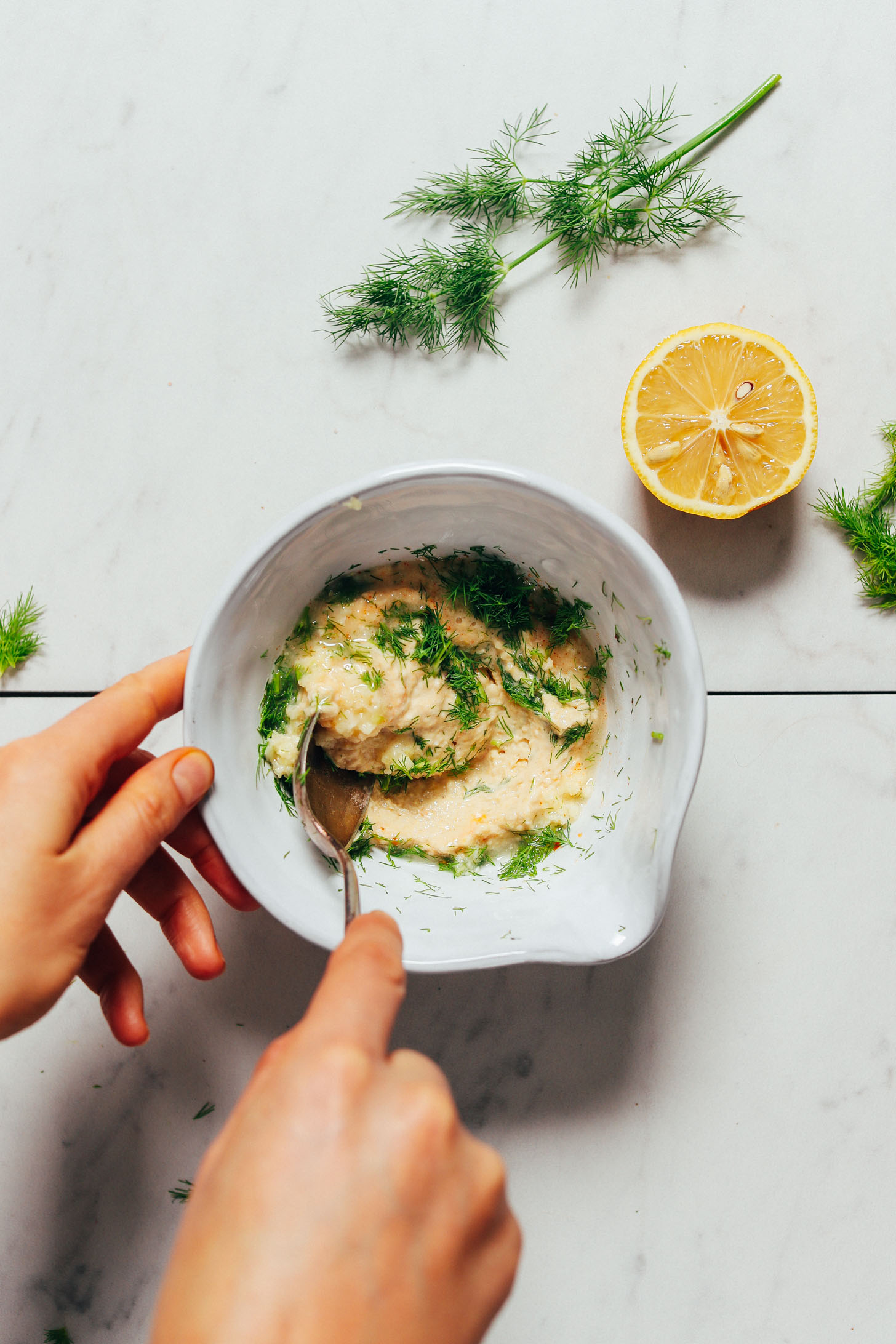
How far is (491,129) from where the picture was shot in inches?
55.9

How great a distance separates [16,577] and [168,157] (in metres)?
0.72

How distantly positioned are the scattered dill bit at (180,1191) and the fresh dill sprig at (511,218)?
1.36m

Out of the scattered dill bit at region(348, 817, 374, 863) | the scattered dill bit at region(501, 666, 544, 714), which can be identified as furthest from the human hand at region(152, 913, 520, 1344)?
the scattered dill bit at region(501, 666, 544, 714)

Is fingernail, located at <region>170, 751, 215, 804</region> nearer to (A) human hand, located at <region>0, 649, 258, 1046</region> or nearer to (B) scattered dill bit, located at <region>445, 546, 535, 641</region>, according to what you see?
(A) human hand, located at <region>0, 649, 258, 1046</region>

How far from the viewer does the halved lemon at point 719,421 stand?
1341mm

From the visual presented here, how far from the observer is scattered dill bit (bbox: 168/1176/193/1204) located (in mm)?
1414

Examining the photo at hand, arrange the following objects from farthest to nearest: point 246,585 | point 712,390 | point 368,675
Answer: point 712,390 < point 368,675 < point 246,585

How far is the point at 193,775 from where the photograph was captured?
1.06 metres

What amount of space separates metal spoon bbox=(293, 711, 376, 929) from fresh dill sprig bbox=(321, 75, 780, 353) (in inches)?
26.0

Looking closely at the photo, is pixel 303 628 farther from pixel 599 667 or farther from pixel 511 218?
pixel 511 218

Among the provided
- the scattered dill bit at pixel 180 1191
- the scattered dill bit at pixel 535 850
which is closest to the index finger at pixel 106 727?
the scattered dill bit at pixel 535 850

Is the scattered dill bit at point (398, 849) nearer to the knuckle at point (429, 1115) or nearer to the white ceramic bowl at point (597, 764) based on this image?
the white ceramic bowl at point (597, 764)

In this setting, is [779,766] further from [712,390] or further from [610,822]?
[712,390]

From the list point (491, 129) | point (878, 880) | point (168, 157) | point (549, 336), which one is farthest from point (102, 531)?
point (878, 880)
